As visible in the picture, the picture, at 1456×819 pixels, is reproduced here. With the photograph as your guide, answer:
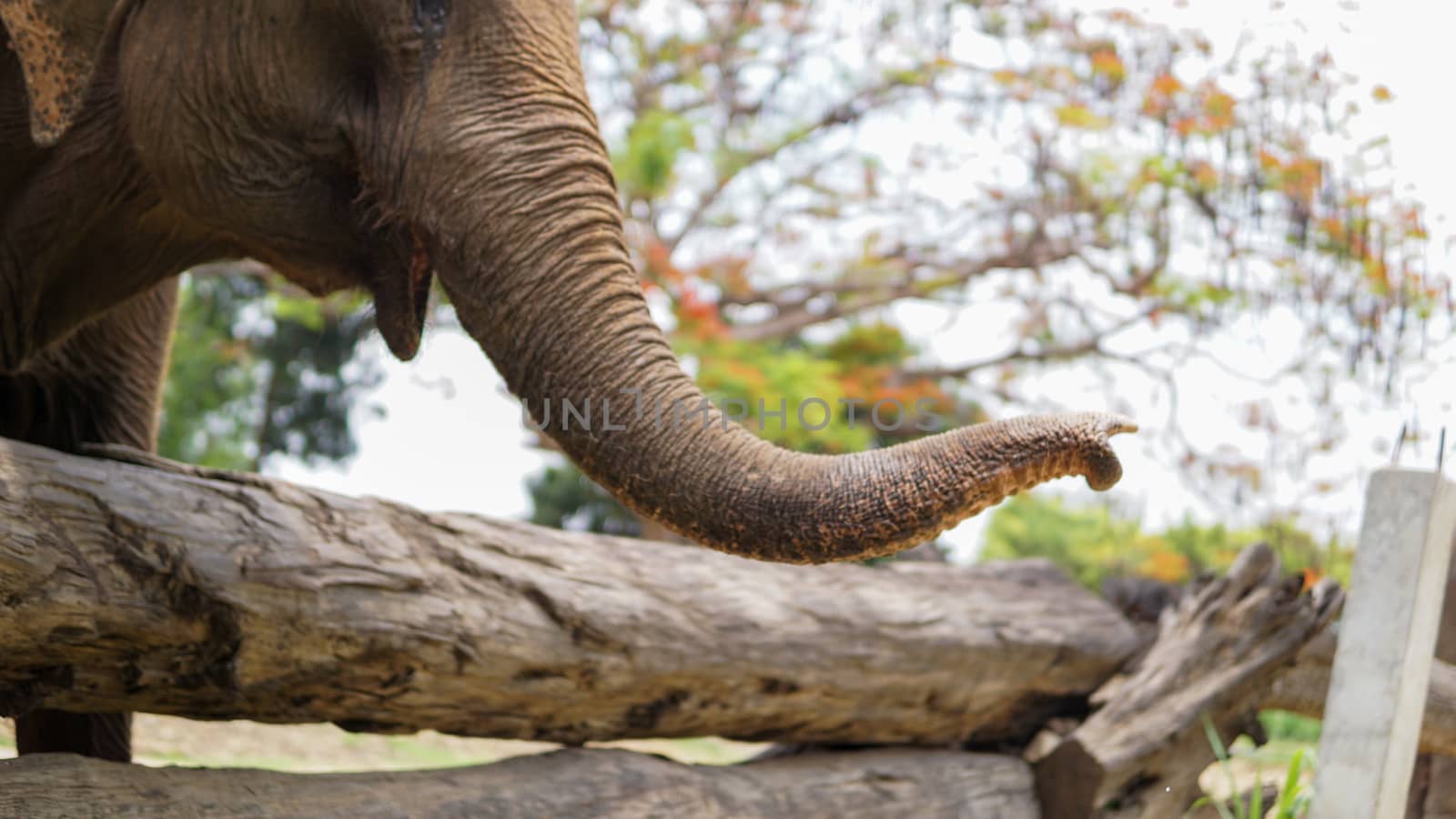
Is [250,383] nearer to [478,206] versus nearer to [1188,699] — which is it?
[1188,699]

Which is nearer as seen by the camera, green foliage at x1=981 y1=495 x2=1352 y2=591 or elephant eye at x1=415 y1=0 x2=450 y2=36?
elephant eye at x1=415 y1=0 x2=450 y2=36

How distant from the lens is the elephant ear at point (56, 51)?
2.21 m

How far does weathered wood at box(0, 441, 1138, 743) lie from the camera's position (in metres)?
2.08

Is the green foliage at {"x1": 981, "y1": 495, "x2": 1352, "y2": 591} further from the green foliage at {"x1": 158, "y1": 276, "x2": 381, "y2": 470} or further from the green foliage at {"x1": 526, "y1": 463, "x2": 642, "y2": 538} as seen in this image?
the green foliage at {"x1": 158, "y1": 276, "x2": 381, "y2": 470}

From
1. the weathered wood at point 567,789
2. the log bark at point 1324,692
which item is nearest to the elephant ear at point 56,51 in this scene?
the weathered wood at point 567,789

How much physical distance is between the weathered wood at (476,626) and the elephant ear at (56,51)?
610 mm

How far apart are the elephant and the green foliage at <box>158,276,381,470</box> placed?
6.54 m

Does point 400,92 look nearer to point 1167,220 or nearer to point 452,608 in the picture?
point 452,608

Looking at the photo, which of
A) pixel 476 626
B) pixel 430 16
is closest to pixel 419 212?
pixel 430 16

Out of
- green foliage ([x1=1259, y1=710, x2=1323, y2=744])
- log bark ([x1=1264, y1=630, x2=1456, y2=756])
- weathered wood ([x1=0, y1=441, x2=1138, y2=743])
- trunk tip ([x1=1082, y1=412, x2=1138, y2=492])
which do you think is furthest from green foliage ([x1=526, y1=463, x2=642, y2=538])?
trunk tip ([x1=1082, y1=412, x2=1138, y2=492])

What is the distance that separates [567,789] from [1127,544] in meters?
7.13

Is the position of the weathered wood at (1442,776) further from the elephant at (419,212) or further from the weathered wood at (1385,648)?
the elephant at (419,212)

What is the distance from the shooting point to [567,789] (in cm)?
272

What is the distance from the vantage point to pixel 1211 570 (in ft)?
12.5
